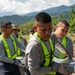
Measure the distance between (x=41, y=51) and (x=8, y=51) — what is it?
2.15 meters

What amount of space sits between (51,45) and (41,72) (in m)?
0.35

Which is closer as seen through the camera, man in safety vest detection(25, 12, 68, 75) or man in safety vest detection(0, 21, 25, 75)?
man in safety vest detection(25, 12, 68, 75)

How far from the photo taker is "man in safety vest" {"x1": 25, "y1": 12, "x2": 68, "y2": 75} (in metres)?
2.75

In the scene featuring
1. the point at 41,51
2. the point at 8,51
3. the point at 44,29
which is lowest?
the point at 8,51

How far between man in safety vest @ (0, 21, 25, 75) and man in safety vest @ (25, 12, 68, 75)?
6.25 feet

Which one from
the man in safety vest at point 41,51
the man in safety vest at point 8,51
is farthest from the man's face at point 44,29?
the man in safety vest at point 8,51

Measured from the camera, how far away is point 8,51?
493cm

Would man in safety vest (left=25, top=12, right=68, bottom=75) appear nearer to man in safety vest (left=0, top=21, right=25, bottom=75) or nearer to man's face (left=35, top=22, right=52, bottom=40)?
man's face (left=35, top=22, right=52, bottom=40)

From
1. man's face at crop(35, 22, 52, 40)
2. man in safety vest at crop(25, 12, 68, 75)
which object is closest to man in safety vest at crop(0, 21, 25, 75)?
man in safety vest at crop(25, 12, 68, 75)

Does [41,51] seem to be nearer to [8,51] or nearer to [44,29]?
[44,29]

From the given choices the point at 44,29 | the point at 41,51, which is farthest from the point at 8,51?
the point at 44,29

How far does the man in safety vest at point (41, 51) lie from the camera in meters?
2.75

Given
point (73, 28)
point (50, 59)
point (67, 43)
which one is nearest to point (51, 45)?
point (50, 59)

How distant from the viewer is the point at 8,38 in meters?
5.06
